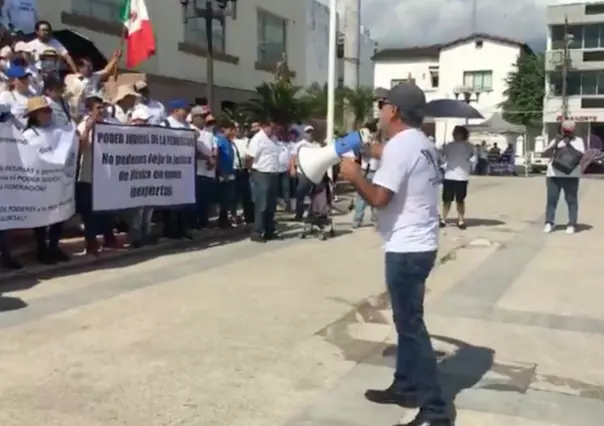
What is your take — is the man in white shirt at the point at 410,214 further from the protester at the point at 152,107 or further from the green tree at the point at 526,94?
the green tree at the point at 526,94

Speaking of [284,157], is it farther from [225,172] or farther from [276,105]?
[276,105]

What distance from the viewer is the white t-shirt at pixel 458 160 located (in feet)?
45.4

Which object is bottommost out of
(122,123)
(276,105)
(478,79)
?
(122,123)

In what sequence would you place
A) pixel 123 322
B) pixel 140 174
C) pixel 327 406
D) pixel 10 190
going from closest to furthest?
pixel 327 406, pixel 123 322, pixel 10 190, pixel 140 174

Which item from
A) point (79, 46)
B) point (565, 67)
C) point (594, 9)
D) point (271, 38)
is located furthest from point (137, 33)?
point (594, 9)

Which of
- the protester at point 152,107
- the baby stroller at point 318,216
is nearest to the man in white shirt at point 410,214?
the protester at point 152,107

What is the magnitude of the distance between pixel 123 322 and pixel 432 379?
3.10 metres

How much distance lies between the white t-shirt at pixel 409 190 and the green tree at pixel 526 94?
58.2m

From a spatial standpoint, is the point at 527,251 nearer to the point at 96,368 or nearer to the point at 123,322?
the point at 123,322

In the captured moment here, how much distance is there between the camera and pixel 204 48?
22359 mm

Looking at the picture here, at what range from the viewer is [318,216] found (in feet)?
41.0

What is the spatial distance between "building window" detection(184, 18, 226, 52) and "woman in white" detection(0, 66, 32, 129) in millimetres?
11595

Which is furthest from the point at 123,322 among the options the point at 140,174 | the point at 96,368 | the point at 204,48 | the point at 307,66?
the point at 307,66

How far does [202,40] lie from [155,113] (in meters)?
11.8
